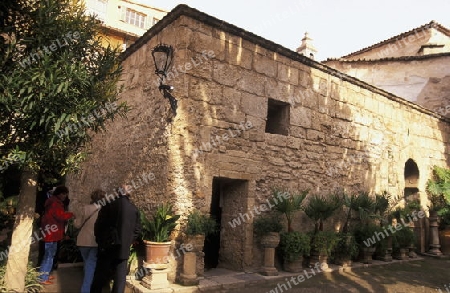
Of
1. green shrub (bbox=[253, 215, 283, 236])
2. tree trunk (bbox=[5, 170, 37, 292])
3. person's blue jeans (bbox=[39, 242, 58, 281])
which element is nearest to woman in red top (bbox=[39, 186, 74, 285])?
person's blue jeans (bbox=[39, 242, 58, 281])

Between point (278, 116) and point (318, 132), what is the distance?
1073mm

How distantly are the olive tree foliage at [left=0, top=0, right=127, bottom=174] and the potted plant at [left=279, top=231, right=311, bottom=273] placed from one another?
3.99 meters

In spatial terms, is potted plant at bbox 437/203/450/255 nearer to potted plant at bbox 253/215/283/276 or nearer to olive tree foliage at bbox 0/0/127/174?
potted plant at bbox 253/215/283/276

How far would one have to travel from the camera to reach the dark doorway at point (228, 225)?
614cm

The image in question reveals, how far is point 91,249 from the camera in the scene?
464 cm

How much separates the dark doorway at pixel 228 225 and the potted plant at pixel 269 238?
312mm

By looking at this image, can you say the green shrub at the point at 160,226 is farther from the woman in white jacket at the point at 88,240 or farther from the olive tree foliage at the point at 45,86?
the olive tree foliage at the point at 45,86

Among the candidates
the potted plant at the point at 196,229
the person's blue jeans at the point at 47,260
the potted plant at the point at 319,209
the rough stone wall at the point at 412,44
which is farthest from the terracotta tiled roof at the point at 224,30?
the rough stone wall at the point at 412,44

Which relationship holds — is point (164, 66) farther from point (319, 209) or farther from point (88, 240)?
point (319, 209)

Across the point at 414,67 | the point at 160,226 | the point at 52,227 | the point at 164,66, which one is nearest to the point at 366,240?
the point at 160,226

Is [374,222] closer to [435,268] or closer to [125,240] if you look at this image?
[435,268]

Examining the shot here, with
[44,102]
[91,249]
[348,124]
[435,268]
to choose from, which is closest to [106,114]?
[44,102]

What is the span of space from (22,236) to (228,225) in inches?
134

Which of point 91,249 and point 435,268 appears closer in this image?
point 91,249
